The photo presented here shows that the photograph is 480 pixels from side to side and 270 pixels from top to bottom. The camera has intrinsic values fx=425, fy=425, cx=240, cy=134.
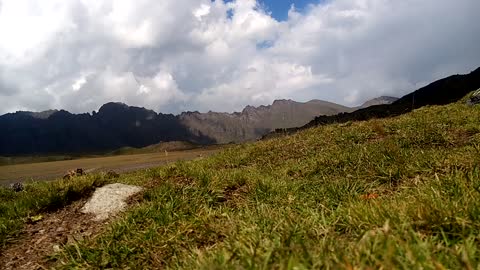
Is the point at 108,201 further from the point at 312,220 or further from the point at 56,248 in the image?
the point at 312,220

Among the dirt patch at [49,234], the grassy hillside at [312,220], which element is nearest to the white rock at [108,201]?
the dirt patch at [49,234]

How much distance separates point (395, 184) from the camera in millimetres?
8562

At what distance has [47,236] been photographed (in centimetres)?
784

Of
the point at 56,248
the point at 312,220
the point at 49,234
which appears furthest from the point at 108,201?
the point at 312,220

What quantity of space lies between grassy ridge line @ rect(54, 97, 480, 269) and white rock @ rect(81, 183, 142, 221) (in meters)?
0.61

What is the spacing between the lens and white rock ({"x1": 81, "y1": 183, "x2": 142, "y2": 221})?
28.0 ft

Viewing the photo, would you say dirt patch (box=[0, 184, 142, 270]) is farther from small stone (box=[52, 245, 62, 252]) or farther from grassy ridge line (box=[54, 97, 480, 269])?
grassy ridge line (box=[54, 97, 480, 269])

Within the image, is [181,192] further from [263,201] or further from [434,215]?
[434,215]

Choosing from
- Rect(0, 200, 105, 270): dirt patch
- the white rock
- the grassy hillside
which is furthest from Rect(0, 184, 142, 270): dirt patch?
the grassy hillside

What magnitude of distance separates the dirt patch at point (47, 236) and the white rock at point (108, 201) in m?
0.18

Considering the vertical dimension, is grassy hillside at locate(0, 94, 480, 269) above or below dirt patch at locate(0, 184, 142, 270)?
above

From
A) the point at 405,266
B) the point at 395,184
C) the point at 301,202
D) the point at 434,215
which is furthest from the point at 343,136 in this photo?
the point at 405,266

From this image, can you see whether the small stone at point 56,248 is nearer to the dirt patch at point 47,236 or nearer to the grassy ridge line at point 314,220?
the dirt patch at point 47,236

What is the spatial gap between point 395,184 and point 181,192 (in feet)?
14.3
